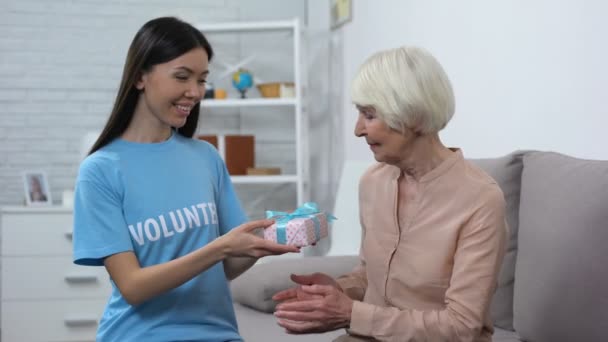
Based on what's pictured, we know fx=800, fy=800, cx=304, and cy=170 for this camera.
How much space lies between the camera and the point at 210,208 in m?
1.64

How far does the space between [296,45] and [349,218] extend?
121cm

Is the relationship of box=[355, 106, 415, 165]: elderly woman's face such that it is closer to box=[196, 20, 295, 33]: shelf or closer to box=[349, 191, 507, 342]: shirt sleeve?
box=[349, 191, 507, 342]: shirt sleeve

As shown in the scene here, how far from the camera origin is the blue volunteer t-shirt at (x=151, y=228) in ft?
5.00

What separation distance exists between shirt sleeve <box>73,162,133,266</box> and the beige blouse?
47 cm

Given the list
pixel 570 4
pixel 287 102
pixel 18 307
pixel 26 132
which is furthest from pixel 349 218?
pixel 26 132

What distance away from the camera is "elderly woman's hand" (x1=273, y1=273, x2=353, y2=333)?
140 centimetres

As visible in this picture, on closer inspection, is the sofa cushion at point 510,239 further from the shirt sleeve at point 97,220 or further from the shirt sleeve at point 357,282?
the shirt sleeve at point 97,220

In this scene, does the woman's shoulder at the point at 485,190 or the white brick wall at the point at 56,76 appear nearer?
the woman's shoulder at the point at 485,190

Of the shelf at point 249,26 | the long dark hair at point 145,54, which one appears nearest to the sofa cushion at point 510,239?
the long dark hair at point 145,54

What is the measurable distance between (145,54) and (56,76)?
3094 mm

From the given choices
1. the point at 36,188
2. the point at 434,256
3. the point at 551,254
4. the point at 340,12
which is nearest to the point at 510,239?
the point at 551,254

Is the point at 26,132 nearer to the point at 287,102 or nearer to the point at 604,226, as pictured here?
the point at 287,102

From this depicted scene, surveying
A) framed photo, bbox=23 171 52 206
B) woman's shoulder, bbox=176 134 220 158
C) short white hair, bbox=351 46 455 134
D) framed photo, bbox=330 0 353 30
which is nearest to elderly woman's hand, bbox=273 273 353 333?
short white hair, bbox=351 46 455 134

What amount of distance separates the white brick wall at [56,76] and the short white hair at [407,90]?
3.31 meters
